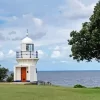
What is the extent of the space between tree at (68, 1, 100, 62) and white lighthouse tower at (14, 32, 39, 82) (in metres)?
15.0

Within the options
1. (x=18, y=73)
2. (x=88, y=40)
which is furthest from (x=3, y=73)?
(x=88, y=40)

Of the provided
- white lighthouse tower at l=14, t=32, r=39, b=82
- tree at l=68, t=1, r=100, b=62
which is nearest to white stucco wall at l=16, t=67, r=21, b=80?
white lighthouse tower at l=14, t=32, r=39, b=82

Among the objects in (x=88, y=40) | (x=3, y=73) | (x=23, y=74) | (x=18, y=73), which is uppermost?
(x=88, y=40)

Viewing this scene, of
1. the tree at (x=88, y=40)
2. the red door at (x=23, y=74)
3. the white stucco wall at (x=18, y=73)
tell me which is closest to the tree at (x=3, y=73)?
the white stucco wall at (x=18, y=73)

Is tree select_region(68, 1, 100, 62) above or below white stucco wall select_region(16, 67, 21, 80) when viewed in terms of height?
above

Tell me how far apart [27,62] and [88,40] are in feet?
58.2

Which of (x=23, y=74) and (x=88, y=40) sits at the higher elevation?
(x=88, y=40)

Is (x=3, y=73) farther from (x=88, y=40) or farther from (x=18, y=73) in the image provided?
(x=88, y=40)

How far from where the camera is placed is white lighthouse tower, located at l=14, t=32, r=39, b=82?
164 feet

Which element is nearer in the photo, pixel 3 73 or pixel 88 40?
pixel 88 40

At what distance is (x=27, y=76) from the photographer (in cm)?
5019

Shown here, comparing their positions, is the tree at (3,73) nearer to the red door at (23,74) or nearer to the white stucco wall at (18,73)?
the white stucco wall at (18,73)

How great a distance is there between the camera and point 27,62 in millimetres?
50500

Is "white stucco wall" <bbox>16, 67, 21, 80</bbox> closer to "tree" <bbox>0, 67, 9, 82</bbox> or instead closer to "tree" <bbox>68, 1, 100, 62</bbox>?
"tree" <bbox>0, 67, 9, 82</bbox>
